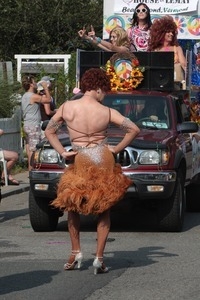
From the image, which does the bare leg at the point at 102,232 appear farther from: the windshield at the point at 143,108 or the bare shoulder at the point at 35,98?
the bare shoulder at the point at 35,98

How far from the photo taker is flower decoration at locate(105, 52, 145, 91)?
46.2 feet

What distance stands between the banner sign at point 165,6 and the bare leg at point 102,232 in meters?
12.4

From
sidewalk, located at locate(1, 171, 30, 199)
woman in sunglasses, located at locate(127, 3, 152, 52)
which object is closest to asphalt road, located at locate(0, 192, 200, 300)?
sidewalk, located at locate(1, 171, 30, 199)

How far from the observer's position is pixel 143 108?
13070 mm

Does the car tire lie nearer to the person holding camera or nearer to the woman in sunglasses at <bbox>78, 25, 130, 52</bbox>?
the woman in sunglasses at <bbox>78, 25, 130, 52</bbox>

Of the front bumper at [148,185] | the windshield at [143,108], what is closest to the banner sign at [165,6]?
the windshield at [143,108]

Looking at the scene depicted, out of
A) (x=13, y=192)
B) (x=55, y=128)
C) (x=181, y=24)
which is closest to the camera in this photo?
(x=55, y=128)

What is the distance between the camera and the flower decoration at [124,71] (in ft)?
46.2

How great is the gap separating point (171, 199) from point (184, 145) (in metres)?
1.00

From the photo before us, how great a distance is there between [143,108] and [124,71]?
3.79ft

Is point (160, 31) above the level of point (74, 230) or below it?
above

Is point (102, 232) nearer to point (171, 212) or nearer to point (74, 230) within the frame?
point (74, 230)

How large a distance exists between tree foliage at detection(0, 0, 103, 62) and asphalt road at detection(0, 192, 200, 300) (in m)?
19.0

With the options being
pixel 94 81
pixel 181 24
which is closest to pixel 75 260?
pixel 94 81
